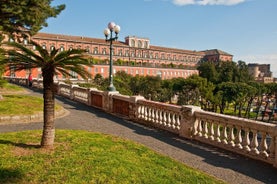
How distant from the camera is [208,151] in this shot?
22.7ft

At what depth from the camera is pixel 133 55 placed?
112 metres

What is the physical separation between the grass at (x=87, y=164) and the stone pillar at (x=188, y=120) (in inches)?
80.2

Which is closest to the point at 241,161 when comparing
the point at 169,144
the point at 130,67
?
the point at 169,144

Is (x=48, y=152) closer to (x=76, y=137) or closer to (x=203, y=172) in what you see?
(x=76, y=137)

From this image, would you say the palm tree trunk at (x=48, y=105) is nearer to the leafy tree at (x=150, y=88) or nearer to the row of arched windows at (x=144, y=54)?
the leafy tree at (x=150, y=88)

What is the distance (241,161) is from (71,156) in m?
4.23

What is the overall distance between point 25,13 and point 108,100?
650 centimetres

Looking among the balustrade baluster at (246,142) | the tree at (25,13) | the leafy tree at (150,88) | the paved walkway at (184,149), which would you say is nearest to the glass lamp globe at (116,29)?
the tree at (25,13)

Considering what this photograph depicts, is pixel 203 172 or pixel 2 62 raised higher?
pixel 2 62

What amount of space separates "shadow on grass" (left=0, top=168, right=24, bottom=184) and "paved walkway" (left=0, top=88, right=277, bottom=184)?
3633 mm

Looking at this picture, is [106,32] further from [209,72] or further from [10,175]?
[209,72]

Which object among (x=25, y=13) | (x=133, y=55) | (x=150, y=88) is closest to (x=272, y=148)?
(x=25, y=13)

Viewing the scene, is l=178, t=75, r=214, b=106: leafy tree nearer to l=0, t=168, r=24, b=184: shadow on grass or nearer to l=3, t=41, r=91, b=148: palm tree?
l=3, t=41, r=91, b=148: palm tree

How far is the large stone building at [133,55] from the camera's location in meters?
86.9
